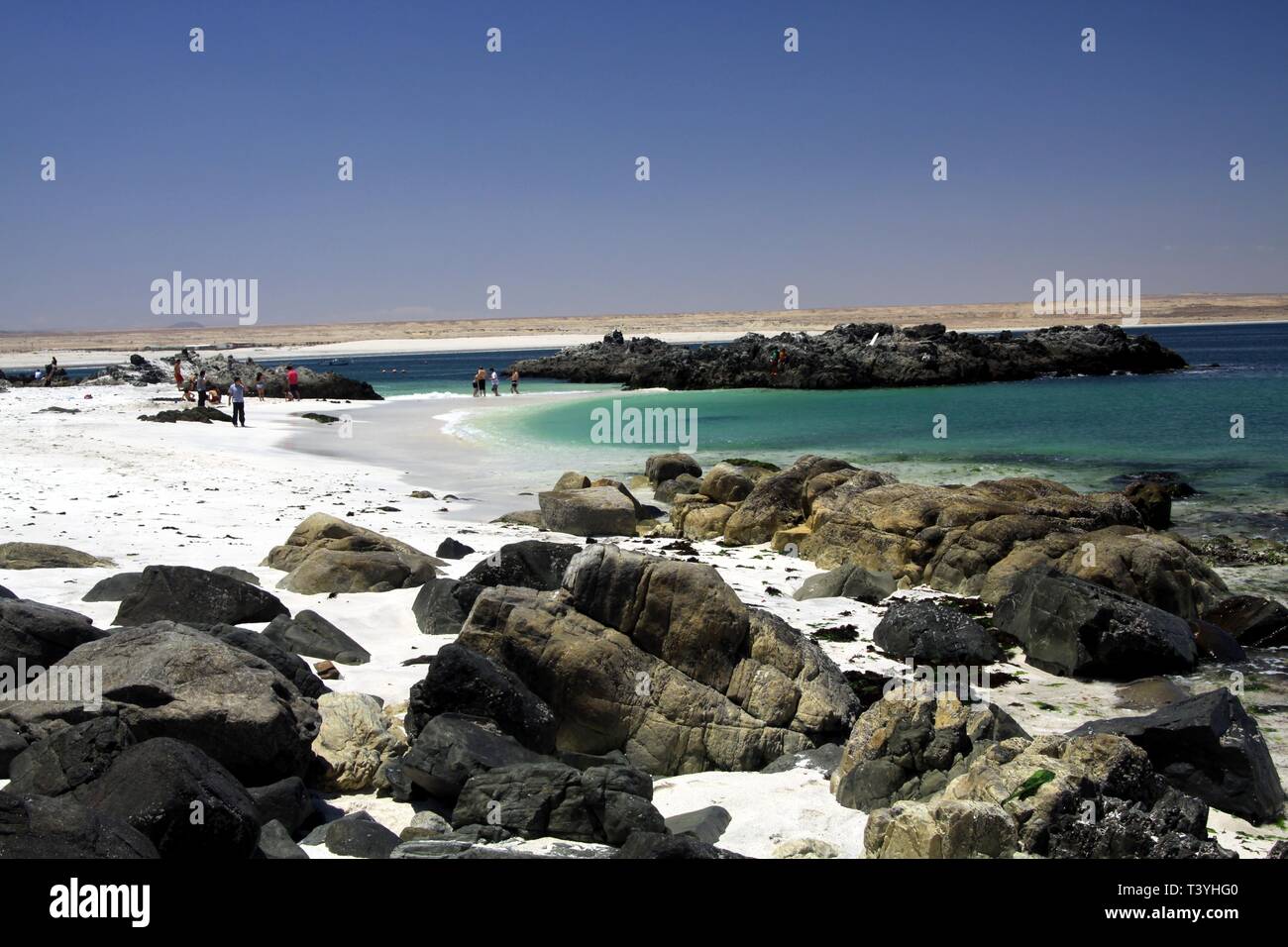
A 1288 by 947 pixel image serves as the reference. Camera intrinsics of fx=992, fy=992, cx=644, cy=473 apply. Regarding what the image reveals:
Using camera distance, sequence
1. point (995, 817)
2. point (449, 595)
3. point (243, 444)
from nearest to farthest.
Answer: point (995, 817) < point (449, 595) < point (243, 444)

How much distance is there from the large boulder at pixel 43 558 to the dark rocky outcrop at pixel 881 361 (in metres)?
51.0

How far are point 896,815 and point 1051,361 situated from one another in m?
67.1

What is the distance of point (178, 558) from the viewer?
12.1 metres

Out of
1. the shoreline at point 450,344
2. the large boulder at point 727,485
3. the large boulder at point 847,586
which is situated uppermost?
the shoreline at point 450,344

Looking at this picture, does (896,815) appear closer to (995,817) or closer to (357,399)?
(995,817)

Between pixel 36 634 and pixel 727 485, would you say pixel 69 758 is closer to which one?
pixel 36 634

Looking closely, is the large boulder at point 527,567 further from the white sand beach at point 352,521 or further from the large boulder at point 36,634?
the large boulder at point 36,634

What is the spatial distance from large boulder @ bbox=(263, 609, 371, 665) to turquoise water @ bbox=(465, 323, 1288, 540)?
49.7ft

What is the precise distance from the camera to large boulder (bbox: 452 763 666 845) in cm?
569

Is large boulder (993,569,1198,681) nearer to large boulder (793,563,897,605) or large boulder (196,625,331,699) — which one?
large boulder (793,563,897,605)

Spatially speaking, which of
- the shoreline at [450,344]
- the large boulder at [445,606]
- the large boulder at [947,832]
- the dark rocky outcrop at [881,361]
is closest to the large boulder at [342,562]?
the large boulder at [445,606]

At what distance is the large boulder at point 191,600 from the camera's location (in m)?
8.84
